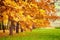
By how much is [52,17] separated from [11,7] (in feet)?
19.9

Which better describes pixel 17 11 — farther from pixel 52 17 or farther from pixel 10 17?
pixel 52 17

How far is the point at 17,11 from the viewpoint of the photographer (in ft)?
37.3

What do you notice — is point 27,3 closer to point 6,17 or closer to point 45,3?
point 6,17

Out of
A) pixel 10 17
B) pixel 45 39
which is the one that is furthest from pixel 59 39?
pixel 10 17

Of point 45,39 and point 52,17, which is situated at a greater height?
point 52,17

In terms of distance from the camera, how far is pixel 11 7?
37.4ft

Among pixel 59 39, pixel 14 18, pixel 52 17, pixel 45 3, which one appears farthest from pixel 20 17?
pixel 59 39

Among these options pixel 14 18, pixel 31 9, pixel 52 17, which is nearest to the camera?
pixel 14 18

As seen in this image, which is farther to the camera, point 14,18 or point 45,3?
point 45,3

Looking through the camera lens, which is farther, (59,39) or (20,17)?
(59,39)

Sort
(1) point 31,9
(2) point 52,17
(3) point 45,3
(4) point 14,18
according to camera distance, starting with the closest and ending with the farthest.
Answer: (4) point 14,18
(1) point 31,9
(3) point 45,3
(2) point 52,17

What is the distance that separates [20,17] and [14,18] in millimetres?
267

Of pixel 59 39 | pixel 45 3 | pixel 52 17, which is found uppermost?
pixel 45 3

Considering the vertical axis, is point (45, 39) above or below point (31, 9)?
below
